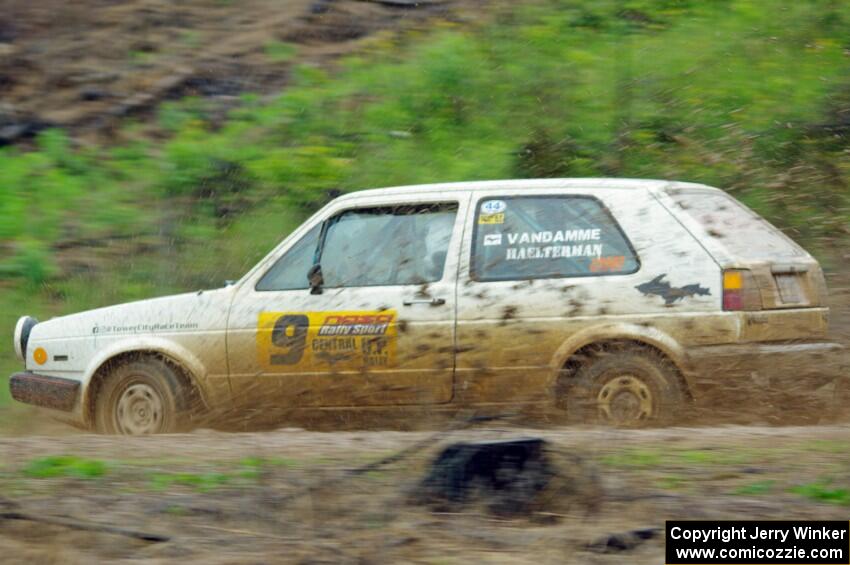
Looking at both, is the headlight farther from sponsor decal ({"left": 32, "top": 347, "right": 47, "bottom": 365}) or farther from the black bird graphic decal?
the black bird graphic decal

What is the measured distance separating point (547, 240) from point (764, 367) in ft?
4.70

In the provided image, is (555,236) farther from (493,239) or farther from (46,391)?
(46,391)

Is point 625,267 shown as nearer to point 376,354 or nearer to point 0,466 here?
point 376,354

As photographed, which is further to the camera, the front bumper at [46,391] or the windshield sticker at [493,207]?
the front bumper at [46,391]

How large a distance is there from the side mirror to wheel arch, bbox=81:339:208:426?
0.85 meters

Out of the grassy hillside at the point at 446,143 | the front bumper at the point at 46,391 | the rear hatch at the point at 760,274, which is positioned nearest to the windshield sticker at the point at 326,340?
the front bumper at the point at 46,391

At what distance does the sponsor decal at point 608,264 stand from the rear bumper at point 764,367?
0.65 m

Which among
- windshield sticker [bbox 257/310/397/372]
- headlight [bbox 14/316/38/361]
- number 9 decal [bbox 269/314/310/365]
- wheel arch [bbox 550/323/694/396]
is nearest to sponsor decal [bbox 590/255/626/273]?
wheel arch [bbox 550/323/694/396]

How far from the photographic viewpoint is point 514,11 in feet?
42.0

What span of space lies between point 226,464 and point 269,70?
788 centimetres

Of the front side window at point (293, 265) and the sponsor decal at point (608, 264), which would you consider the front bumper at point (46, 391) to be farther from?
the sponsor decal at point (608, 264)

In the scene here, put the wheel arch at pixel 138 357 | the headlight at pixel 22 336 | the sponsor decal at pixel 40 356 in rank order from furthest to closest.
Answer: the headlight at pixel 22 336
the sponsor decal at pixel 40 356
the wheel arch at pixel 138 357

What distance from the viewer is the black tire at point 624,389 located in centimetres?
614

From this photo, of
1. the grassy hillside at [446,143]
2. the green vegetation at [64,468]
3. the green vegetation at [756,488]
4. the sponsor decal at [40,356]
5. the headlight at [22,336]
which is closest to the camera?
the green vegetation at [756,488]
